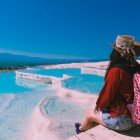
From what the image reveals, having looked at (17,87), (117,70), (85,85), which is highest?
(117,70)

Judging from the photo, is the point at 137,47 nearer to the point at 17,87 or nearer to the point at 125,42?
the point at 125,42

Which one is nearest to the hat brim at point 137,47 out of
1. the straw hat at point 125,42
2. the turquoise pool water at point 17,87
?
the straw hat at point 125,42

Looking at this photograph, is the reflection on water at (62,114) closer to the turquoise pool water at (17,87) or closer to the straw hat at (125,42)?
the straw hat at (125,42)

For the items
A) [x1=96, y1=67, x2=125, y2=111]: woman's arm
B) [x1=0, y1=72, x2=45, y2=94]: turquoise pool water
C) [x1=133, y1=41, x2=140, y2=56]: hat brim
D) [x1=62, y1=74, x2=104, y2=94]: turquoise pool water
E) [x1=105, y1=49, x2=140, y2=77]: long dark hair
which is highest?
[x1=133, y1=41, x2=140, y2=56]: hat brim

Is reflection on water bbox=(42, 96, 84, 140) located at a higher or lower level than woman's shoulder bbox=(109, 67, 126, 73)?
lower

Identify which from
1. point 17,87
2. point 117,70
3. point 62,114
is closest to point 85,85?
point 17,87

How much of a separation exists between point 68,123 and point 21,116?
2.38 metres

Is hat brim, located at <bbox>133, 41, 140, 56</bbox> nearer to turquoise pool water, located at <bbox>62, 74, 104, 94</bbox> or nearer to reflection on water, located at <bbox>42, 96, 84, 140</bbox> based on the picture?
reflection on water, located at <bbox>42, 96, 84, 140</bbox>

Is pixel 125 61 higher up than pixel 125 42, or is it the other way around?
pixel 125 42

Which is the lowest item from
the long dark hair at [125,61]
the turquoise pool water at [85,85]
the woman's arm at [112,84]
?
the turquoise pool water at [85,85]

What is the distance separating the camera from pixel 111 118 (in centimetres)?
260

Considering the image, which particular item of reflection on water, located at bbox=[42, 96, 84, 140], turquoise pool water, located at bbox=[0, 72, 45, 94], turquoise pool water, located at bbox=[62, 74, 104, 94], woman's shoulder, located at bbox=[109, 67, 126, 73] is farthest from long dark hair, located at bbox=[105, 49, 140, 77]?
turquoise pool water, located at bbox=[0, 72, 45, 94]

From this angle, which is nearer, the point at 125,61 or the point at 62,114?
the point at 125,61

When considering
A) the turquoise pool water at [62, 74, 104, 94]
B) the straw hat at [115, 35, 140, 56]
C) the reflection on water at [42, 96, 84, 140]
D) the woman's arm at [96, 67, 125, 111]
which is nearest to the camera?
the woman's arm at [96, 67, 125, 111]
